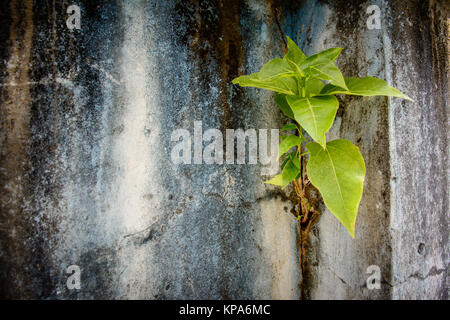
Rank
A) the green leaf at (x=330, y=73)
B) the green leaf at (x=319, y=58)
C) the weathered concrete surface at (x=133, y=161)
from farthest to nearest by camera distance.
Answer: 1. the weathered concrete surface at (x=133, y=161)
2. the green leaf at (x=319, y=58)
3. the green leaf at (x=330, y=73)

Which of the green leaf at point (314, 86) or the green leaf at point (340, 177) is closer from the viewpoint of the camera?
the green leaf at point (340, 177)

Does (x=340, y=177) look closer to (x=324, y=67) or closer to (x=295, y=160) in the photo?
(x=295, y=160)

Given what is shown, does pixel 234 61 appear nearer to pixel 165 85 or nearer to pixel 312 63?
pixel 165 85

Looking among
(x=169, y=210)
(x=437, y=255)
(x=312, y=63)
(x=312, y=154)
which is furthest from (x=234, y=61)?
(x=437, y=255)

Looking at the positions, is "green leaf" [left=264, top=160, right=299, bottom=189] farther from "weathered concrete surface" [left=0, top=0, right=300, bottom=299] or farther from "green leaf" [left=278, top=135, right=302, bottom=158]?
"weathered concrete surface" [left=0, top=0, right=300, bottom=299]

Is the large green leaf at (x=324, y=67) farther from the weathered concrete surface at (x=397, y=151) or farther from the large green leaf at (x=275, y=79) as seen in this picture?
the weathered concrete surface at (x=397, y=151)

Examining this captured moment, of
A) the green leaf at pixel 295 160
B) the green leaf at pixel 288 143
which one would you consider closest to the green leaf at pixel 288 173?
the green leaf at pixel 295 160

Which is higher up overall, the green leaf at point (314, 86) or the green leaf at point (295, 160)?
the green leaf at point (314, 86)
